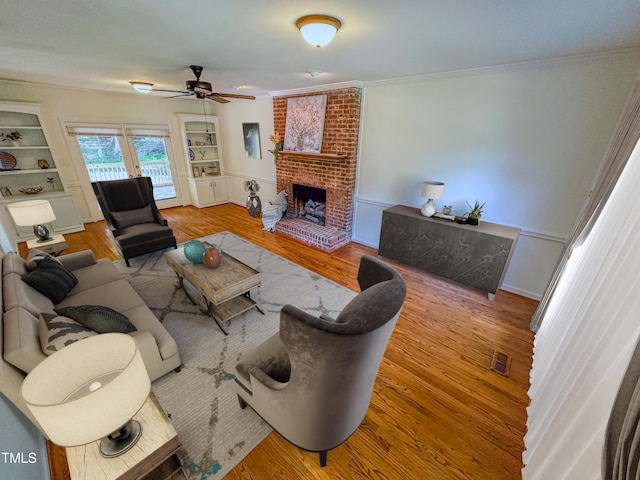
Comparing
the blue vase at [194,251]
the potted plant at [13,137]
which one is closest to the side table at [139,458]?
the blue vase at [194,251]

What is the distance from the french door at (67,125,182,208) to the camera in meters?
4.86

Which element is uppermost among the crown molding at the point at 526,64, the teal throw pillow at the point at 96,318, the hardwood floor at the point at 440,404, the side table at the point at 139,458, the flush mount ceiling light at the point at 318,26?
the crown molding at the point at 526,64

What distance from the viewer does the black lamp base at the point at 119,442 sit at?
1103 millimetres

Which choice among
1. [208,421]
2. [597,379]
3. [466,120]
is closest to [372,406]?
[208,421]

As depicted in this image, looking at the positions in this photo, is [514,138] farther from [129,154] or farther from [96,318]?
[129,154]

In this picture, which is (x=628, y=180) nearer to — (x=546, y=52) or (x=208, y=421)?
Answer: (x=546, y=52)

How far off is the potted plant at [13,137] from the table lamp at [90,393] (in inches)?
219

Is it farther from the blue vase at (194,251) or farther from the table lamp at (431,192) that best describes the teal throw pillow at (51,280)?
the table lamp at (431,192)

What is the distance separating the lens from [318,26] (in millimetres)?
1562

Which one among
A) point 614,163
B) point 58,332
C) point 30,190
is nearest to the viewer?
point 58,332

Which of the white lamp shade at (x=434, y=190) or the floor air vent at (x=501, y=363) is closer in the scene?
the floor air vent at (x=501, y=363)

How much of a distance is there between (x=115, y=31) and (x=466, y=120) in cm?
350

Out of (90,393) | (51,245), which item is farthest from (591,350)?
(51,245)

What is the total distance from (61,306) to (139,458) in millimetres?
1777
